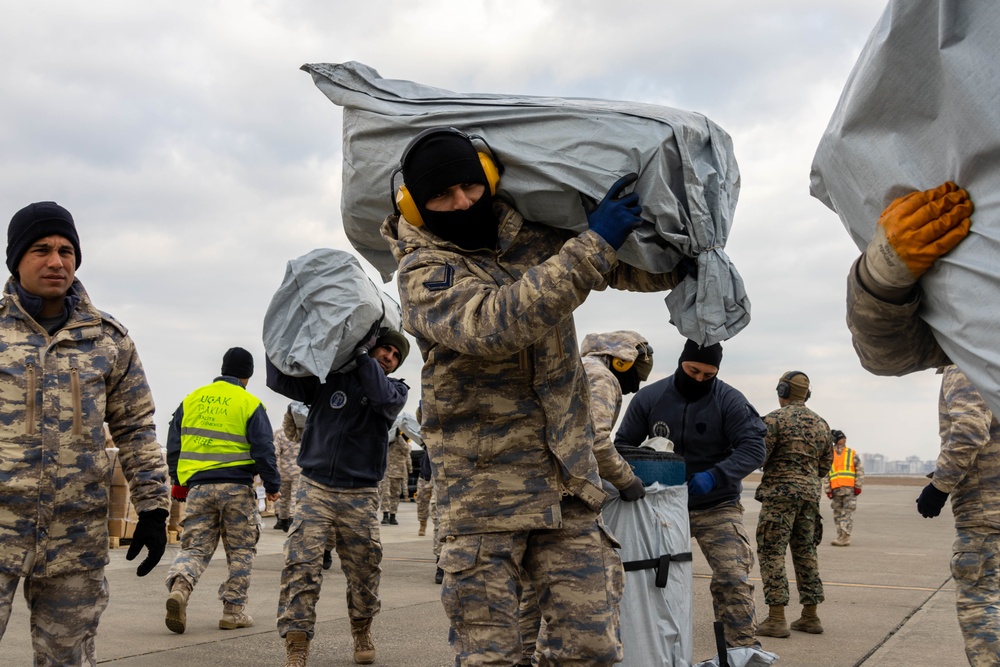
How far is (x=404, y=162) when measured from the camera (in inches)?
132

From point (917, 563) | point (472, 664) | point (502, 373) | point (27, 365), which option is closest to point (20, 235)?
point (27, 365)

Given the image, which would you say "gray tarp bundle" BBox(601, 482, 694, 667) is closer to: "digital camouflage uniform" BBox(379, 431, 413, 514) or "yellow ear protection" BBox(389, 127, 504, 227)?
"yellow ear protection" BBox(389, 127, 504, 227)

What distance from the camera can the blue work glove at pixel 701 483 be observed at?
5.59 m

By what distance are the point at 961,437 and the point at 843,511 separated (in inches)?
396

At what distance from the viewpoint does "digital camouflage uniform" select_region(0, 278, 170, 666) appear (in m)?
3.71

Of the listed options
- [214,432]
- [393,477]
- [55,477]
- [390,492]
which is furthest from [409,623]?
[390,492]

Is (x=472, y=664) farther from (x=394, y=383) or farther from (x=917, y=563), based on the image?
(x=917, y=563)

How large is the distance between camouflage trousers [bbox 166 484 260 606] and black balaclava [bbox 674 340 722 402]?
3344mm

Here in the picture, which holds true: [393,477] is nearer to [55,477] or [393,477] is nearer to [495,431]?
[55,477]

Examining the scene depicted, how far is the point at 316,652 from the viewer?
625 centimetres

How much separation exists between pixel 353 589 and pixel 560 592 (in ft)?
9.59

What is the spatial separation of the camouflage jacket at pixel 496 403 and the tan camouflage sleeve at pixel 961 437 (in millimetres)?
2693

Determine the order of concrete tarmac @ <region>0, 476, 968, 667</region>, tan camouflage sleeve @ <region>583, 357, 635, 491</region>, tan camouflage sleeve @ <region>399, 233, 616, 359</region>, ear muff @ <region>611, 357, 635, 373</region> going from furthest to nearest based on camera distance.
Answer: concrete tarmac @ <region>0, 476, 968, 667</region> → ear muff @ <region>611, 357, 635, 373</region> → tan camouflage sleeve @ <region>583, 357, 635, 491</region> → tan camouflage sleeve @ <region>399, 233, 616, 359</region>

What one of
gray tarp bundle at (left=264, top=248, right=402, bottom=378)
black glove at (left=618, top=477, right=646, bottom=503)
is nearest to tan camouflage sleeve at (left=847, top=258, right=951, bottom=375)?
black glove at (left=618, top=477, right=646, bottom=503)
